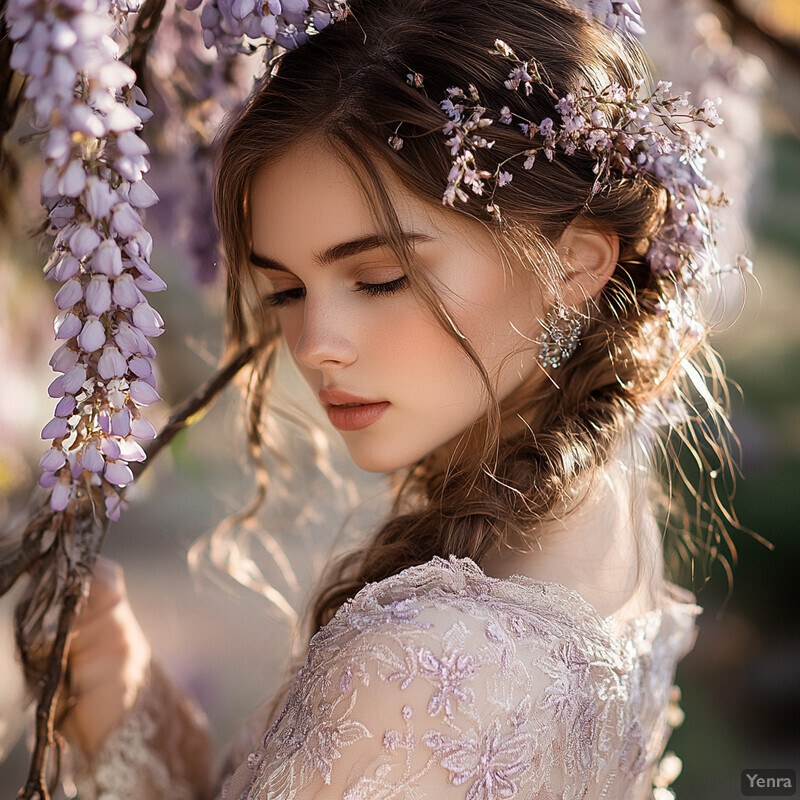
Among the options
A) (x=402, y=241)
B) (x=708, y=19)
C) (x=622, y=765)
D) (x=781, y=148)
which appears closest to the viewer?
(x=402, y=241)

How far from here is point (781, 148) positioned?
2.84 meters

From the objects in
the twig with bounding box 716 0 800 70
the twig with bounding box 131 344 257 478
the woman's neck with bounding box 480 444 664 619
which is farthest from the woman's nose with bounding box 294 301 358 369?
the twig with bounding box 716 0 800 70

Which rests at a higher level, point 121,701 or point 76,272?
point 76,272

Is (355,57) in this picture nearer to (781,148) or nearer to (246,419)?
(246,419)

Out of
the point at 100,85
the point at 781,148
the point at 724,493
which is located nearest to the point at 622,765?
the point at 100,85

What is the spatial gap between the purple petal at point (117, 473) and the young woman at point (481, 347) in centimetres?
32

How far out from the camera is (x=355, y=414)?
1.15m

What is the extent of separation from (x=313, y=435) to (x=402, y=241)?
878 mm

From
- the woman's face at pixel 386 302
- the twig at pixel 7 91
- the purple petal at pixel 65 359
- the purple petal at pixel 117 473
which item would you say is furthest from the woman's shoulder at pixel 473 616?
the twig at pixel 7 91

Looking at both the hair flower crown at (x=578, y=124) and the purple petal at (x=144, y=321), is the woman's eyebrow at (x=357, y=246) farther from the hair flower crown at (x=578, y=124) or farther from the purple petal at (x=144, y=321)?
the purple petal at (x=144, y=321)

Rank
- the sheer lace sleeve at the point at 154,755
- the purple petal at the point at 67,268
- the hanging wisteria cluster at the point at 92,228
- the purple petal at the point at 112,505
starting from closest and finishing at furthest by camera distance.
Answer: the hanging wisteria cluster at the point at 92,228
the purple petal at the point at 67,268
the purple petal at the point at 112,505
the sheer lace sleeve at the point at 154,755

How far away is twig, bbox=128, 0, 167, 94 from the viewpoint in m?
1.01

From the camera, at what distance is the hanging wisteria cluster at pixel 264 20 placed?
90 cm

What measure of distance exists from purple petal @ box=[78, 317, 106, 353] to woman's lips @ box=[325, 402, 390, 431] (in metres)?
0.43
